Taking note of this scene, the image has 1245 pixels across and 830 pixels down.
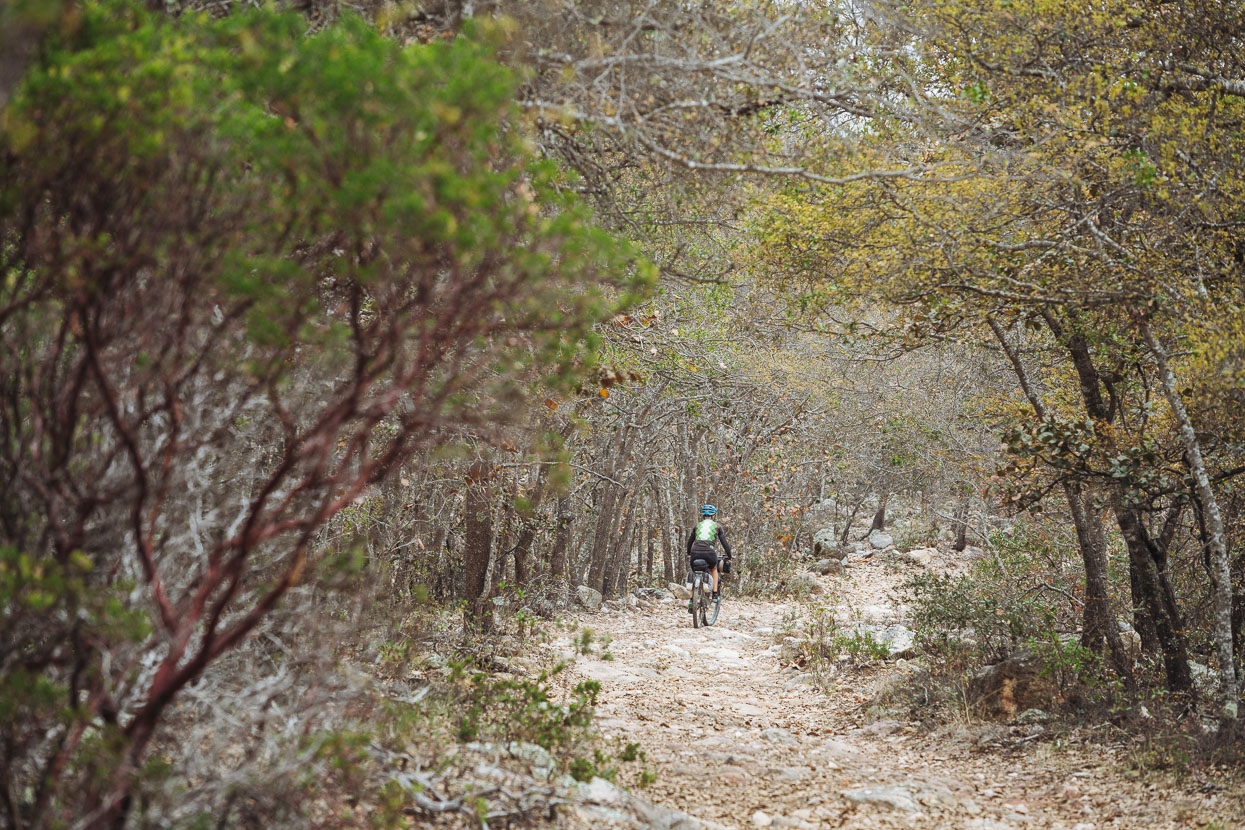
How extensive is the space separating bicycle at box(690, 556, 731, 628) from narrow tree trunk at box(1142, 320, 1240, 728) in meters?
8.36

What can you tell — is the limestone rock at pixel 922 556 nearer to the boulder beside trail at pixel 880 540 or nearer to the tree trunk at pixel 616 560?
the boulder beside trail at pixel 880 540

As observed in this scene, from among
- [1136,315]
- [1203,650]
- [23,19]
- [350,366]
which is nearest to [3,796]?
[350,366]

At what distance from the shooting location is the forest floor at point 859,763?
568cm

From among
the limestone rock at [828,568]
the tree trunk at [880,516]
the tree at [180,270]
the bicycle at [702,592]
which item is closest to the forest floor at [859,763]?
the bicycle at [702,592]

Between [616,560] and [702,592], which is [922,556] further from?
[702,592]

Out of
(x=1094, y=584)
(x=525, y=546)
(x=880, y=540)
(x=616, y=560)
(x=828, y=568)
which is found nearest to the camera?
(x=1094, y=584)

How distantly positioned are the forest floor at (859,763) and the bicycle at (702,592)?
331cm

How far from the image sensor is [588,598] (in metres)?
15.5

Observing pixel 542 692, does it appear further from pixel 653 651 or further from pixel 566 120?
pixel 653 651

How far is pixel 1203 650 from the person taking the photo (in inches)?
317

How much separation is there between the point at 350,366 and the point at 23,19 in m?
2.24

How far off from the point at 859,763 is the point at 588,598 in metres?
8.80

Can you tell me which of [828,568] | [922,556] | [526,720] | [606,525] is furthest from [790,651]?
[922,556]

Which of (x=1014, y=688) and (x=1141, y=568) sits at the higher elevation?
(x=1141, y=568)
